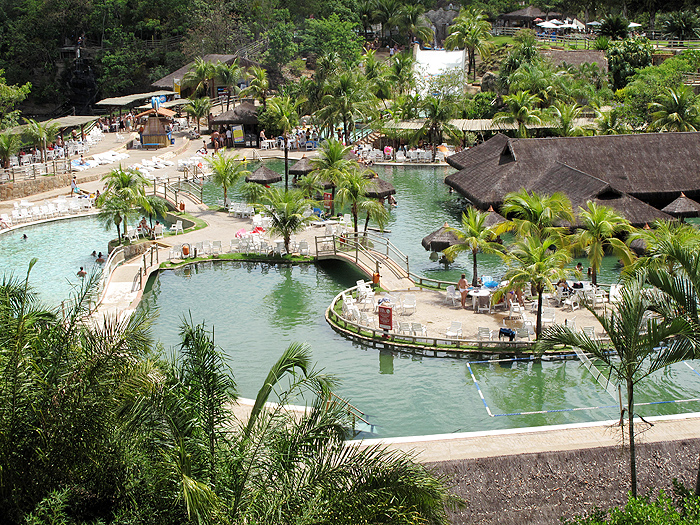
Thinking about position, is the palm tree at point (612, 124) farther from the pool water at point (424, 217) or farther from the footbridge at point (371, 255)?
the footbridge at point (371, 255)

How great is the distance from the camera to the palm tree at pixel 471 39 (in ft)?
220

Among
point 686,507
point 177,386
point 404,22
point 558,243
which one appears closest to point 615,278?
point 558,243

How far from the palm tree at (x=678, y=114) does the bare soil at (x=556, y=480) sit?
3022cm

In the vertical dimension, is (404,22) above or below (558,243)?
above

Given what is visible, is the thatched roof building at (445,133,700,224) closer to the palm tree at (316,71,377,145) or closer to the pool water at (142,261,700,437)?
the pool water at (142,261,700,437)

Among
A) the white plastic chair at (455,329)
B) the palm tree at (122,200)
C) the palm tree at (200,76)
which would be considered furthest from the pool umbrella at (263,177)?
the palm tree at (200,76)

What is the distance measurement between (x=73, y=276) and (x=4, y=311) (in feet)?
58.2

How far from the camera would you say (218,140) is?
52.1 metres

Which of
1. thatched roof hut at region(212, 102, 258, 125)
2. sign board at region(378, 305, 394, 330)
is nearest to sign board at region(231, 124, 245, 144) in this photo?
thatched roof hut at region(212, 102, 258, 125)

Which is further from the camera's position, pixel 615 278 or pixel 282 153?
pixel 282 153

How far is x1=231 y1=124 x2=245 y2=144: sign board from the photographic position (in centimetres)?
5231

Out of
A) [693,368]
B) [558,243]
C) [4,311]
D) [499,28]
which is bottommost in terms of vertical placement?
[693,368]

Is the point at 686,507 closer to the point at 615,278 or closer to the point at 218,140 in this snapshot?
the point at 615,278

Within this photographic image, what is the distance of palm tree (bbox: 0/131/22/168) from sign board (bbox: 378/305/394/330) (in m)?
26.5
